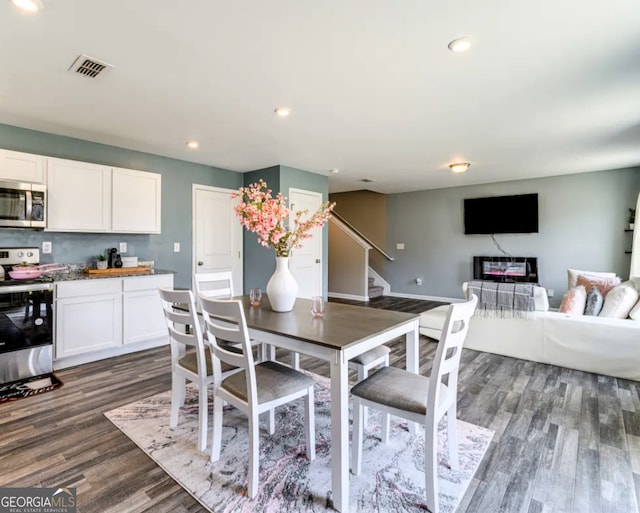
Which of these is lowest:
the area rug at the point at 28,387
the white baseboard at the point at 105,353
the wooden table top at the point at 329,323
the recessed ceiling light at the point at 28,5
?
the area rug at the point at 28,387

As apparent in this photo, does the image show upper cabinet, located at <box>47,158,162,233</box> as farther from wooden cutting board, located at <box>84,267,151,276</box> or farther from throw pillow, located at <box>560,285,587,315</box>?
throw pillow, located at <box>560,285,587,315</box>

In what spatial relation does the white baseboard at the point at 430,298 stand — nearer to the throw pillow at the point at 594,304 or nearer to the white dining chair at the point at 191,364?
the throw pillow at the point at 594,304

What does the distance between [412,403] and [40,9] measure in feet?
8.79

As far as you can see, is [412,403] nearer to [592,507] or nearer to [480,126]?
[592,507]

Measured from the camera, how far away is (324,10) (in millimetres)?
1720

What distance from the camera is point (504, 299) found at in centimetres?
354

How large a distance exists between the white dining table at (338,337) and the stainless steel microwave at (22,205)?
90.7 inches

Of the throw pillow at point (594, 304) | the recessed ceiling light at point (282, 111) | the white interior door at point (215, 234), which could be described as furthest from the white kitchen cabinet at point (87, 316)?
the throw pillow at point (594, 304)

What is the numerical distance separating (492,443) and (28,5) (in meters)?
3.47

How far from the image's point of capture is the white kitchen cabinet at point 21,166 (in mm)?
3029

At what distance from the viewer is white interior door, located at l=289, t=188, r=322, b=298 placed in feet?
16.9

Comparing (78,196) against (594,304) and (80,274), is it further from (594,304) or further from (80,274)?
(594,304)

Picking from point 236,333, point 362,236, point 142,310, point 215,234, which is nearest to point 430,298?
point 362,236

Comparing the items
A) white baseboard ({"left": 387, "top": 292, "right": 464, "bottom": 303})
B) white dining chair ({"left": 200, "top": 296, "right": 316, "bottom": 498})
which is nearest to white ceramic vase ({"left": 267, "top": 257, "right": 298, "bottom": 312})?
white dining chair ({"left": 200, "top": 296, "right": 316, "bottom": 498})
